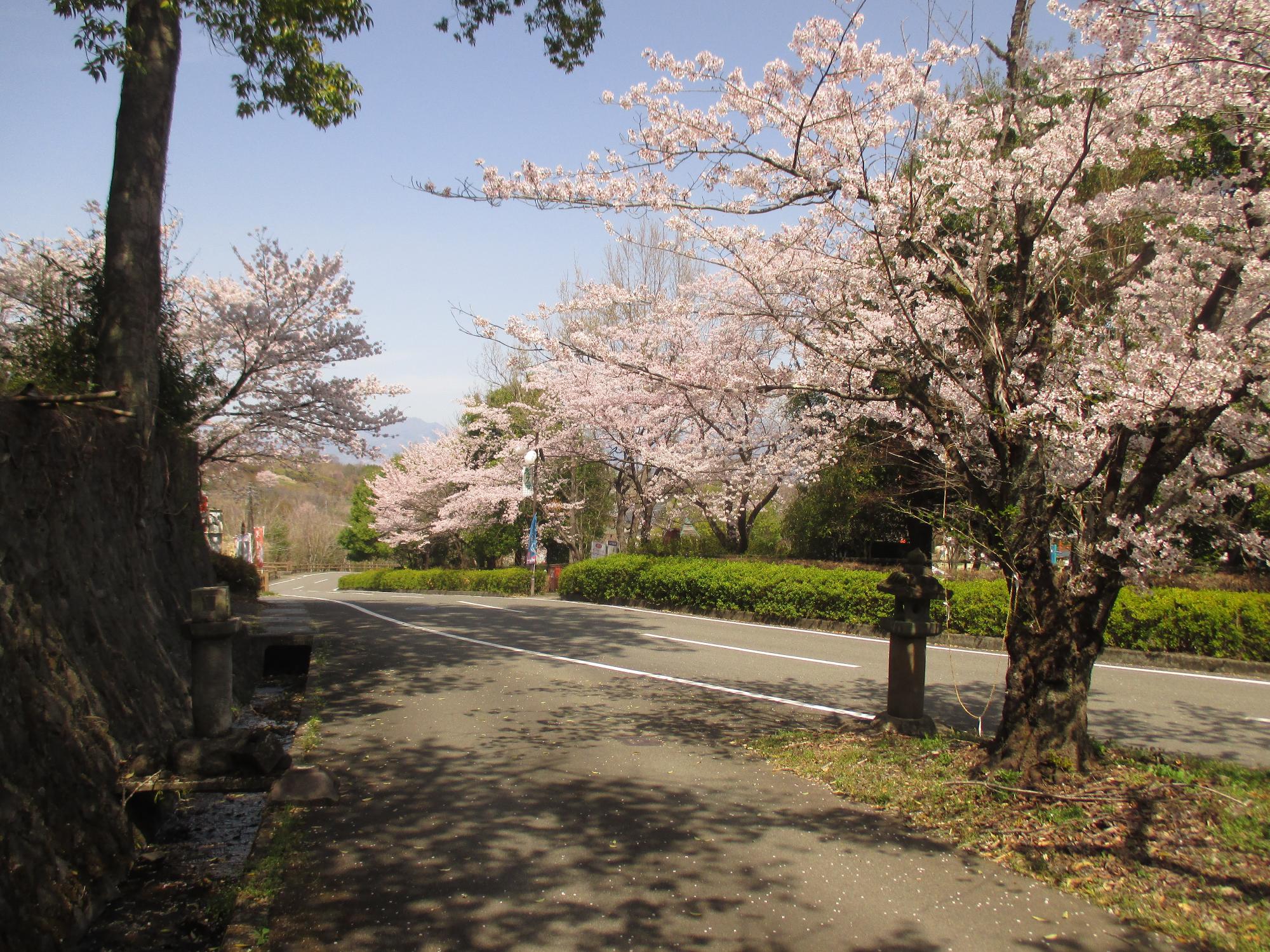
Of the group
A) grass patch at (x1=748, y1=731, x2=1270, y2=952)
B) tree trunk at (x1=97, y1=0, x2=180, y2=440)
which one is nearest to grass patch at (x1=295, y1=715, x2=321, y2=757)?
tree trunk at (x1=97, y1=0, x2=180, y2=440)

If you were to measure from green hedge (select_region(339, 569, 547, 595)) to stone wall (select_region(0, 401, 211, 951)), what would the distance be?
83.6ft

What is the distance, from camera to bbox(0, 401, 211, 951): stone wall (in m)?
3.41

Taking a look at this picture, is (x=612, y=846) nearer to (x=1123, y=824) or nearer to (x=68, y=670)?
(x=1123, y=824)

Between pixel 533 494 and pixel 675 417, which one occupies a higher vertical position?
pixel 675 417

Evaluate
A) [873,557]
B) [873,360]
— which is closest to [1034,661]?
[873,360]

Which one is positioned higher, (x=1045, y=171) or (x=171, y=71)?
(x=171, y=71)

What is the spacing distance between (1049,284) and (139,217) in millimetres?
8020

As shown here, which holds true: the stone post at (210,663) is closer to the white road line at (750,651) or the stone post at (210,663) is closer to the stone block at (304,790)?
the stone block at (304,790)

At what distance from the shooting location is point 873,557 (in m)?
22.0

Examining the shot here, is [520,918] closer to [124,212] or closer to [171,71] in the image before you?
[124,212]

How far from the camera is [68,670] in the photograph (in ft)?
13.9

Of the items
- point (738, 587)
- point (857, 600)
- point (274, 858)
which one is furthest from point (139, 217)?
point (738, 587)

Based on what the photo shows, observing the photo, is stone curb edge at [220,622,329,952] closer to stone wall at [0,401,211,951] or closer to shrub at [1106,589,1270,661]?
stone wall at [0,401,211,951]

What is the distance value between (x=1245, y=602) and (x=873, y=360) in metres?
9.29
